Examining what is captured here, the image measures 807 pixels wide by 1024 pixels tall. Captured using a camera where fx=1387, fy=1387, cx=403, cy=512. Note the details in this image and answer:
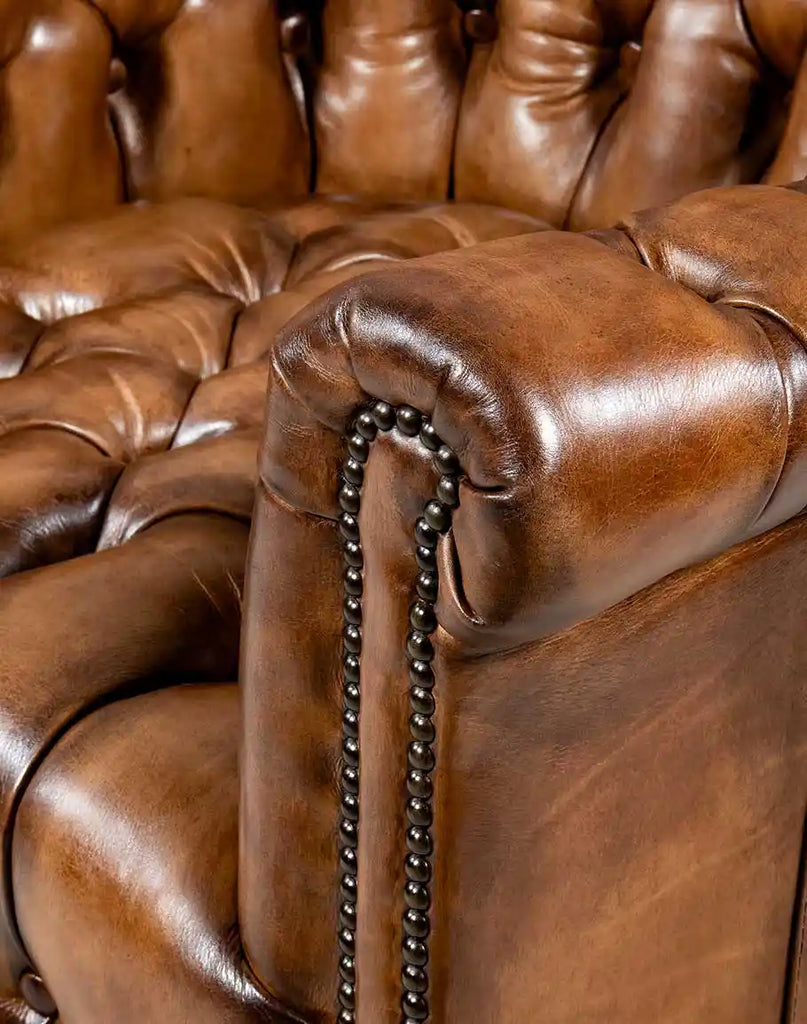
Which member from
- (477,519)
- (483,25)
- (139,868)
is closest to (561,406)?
(477,519)

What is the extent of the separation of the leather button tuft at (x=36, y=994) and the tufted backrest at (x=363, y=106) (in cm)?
79

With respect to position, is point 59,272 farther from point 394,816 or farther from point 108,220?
point 394,816

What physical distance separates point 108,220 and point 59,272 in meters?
0.09

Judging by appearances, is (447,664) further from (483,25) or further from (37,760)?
(483,25)

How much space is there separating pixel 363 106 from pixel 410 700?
3.14ft

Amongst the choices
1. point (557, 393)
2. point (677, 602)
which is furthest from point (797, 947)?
point (557, 393)

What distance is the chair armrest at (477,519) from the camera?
47 cm

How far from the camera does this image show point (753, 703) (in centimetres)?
63

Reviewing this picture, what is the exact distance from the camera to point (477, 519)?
47cm

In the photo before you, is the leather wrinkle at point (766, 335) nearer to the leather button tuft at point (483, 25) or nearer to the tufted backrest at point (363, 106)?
the tufted backrest at point (363, 106)

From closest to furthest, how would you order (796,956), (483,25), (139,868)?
(139,868) < (796,956) < (483,25)

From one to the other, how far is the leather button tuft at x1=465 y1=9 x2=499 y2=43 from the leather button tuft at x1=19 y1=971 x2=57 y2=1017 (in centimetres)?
95

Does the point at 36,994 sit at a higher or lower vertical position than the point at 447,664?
lower

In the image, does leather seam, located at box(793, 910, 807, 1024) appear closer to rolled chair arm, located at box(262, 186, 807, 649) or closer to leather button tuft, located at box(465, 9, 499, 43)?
rolled chair arm, located at box(262, 186, 807, 649)
